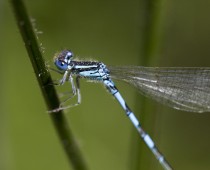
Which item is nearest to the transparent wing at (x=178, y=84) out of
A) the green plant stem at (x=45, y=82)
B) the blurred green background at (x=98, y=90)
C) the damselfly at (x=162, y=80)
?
the damselfly at (x=162, y=80)

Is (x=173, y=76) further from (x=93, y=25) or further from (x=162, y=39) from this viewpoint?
(x=93, y=25)

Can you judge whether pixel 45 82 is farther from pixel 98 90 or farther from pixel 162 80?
pixel 98 90

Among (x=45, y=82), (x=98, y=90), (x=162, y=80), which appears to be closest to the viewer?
(x=45, y=82)

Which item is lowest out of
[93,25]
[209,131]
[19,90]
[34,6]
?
[209,131]

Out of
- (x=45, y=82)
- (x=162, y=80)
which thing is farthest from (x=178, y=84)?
(x=45, y=82)

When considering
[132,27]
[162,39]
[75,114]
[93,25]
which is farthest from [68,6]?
[162,39]

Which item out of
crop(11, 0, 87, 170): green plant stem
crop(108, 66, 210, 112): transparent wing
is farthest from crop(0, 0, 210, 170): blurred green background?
crop(11, 0, 87, 170): green plant stem

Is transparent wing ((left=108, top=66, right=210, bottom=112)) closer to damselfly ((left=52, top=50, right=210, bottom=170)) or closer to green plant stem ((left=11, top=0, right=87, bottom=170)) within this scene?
damselfly ((left=52, top=50, right=210, bottom=170))
